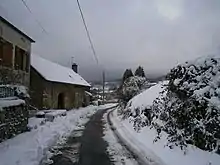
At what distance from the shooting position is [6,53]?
17391 mm

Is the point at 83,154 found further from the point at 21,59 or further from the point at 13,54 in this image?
the point at 21,59

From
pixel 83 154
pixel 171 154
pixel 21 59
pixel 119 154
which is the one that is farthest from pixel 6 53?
pixel 171 154

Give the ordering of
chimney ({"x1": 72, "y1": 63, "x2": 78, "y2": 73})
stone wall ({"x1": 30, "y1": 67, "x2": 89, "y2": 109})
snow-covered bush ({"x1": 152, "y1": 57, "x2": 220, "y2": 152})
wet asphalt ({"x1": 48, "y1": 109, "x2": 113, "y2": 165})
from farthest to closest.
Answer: chimney ({"x1": 72, "y1": 63, "x2": 78, "y2": 73}), stone wall ({"x1": 30, "y1": 67, "x2": 89, "y2": 109}), wet asphalt ({"x1": 48, "y1": 109, "x2": 113, "y2": 165}), snow-covered bush ({"x1": 152, "y1": 57, "x2": 220, "y2": 152})

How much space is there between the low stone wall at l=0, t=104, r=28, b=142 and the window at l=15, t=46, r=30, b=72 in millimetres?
5421

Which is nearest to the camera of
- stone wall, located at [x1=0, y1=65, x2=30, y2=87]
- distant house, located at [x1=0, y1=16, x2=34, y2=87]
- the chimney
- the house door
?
stone wall, located at [x1=0, y1=65, x2=30, y2=87]

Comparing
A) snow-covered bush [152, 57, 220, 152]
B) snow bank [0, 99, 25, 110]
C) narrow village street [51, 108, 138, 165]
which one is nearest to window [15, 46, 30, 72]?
snow bank [0, 99, 25, 110]

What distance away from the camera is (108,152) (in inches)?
405

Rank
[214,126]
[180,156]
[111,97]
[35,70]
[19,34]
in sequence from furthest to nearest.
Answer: [111,97]
[35,70]
[19,34]
[180,156]
[214,126]

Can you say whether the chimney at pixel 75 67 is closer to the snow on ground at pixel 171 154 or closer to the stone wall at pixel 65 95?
the stone wall at pixel 65 95

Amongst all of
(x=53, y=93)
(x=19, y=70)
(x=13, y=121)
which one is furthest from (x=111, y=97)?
(x=13, y=121)

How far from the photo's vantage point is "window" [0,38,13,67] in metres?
16.6

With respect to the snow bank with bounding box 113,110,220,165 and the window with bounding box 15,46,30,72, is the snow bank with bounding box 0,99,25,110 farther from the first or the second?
the window with bounding box 15,46,30,72

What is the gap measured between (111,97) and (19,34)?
81147 mm

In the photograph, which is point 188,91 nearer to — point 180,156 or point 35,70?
point 180,156
